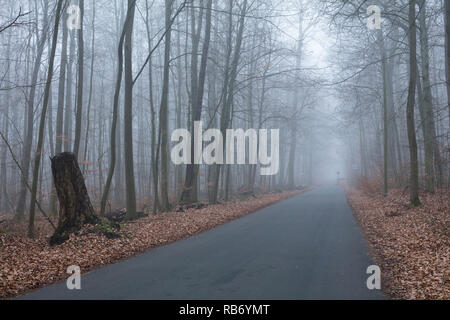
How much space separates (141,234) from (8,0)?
686 inches

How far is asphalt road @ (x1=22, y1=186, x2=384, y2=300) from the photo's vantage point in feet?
17.4

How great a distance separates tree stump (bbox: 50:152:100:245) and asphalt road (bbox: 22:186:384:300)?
91.5 inches

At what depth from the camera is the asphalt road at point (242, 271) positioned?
5.32m

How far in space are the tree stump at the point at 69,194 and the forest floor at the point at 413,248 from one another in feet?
23.8

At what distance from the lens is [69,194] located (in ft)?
30.9

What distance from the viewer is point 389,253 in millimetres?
7871
